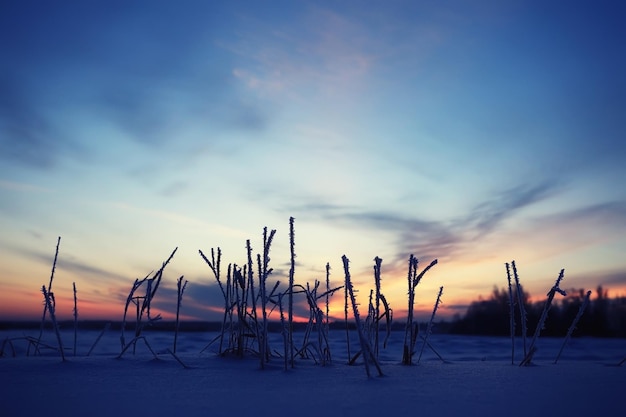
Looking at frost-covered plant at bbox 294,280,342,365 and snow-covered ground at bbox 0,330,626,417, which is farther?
frost-covered plant at bbox 294,280,342,365

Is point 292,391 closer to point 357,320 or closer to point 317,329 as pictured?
point 357,320

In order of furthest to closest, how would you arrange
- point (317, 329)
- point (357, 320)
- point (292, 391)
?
point (317, 329) < point (357, 320) < point (292, 391)

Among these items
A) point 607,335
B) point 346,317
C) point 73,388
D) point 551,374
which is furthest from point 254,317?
point 607,335

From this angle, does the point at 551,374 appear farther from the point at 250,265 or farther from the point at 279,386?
the point at 250,265

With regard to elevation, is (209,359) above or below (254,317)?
below

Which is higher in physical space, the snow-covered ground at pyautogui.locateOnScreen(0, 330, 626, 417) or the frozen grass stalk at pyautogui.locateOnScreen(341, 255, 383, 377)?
the frozen grass stalk at pyautogui.locateOnScreen(341, 255, 383, 377)

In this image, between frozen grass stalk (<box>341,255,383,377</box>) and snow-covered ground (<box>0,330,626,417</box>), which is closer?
snow-covered ground (<box>0,330,626,417</box>)

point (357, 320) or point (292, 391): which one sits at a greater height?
point (357, 320)

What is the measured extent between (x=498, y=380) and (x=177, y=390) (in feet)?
7.60

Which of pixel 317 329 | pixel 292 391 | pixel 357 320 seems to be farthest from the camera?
pixel 317 329

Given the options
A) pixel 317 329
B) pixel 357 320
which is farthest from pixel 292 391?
pixel 317 329

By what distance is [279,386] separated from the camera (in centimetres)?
304

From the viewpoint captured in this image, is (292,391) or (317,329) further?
→ (317,329)

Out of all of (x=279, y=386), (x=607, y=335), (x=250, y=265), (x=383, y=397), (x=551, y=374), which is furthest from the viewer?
(x=607, y=335)
